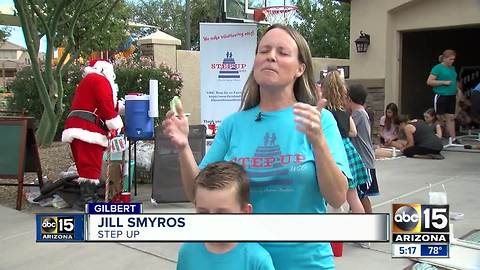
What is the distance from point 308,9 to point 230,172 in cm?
3629

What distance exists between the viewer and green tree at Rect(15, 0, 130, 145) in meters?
9.52

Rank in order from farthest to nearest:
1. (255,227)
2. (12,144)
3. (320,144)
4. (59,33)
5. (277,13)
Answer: (59,33) → (277,13) → (12,144) → (320,144) → (255,227)

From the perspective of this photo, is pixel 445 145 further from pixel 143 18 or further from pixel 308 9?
pixel 143 18

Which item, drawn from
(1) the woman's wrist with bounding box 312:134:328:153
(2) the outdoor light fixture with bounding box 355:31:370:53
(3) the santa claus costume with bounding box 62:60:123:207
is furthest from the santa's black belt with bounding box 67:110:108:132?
(2) the outdoor light fixture with bounding box 355:31:370:53

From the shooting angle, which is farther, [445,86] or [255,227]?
[445,86]

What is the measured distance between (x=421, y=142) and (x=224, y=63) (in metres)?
4.36

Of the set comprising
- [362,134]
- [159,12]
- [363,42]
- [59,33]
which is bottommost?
[362,134]

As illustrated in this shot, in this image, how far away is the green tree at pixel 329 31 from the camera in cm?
3416

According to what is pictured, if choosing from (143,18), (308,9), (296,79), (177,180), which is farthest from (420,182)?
(143,18)

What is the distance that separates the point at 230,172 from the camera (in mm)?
1955

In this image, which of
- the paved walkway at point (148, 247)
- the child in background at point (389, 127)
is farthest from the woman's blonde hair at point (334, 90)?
the child in background at point (389, 127)

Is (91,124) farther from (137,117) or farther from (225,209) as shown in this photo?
(225,209)

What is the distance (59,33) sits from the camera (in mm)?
11906

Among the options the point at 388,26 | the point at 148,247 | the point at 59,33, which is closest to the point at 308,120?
Result: the point at 148,247
